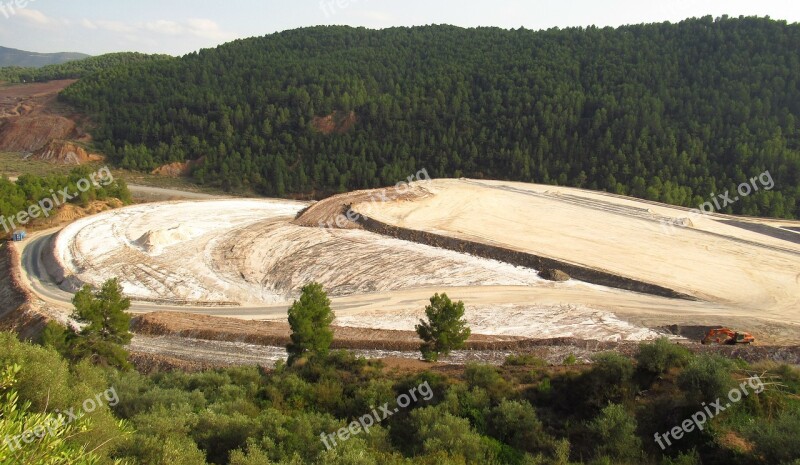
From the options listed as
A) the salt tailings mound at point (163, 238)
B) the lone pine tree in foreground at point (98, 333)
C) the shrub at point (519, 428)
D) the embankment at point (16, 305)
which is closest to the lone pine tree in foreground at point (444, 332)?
the shrub at point (519, 428)

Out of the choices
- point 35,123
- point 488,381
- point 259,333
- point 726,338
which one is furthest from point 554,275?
point 35,123

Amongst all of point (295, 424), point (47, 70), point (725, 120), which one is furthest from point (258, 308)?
point (47, 70)

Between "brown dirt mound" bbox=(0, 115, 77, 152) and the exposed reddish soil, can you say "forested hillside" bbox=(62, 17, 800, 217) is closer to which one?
the exposed reddish soil

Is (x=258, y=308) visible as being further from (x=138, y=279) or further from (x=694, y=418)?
(x=694, y=418)

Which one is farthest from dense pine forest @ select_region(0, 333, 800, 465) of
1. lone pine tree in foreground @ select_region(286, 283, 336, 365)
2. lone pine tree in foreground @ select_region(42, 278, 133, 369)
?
lone pine tree in foreground @ select_region(42, 278, 133, 369)

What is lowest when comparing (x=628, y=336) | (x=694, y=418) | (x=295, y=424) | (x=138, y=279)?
(x=138, y=279)
